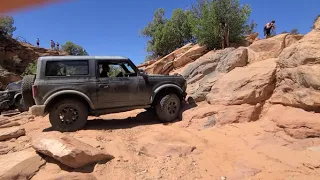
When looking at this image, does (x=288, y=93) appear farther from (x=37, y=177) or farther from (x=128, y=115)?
(x=37, y=177)

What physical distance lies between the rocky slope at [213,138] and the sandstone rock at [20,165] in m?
0.01

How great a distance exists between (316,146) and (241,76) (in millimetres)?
3048

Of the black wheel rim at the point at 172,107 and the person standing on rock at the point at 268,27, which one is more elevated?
the person standing on rock at the point at 268,27

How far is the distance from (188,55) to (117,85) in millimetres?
8238

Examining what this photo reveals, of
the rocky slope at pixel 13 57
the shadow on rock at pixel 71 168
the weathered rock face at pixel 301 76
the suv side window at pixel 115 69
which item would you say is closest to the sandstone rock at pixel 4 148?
the shadow on rock at pixel 71 168

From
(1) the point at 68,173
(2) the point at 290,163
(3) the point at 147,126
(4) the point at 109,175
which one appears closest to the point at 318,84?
(2) the point at 290,163

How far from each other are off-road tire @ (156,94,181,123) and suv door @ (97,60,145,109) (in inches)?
19.9

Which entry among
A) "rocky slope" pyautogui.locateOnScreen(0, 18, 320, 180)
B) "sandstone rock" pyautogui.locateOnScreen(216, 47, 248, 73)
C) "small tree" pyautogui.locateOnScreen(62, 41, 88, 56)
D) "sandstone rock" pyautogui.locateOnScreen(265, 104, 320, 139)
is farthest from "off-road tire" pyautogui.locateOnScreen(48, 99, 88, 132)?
"small tree" pyautogui.locateOnScreen(62, 41, 88, 56)

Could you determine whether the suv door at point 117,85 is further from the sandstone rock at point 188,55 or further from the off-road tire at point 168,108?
the sandstone rock at point 188,55

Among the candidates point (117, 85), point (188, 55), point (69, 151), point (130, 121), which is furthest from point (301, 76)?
point (188, 55)

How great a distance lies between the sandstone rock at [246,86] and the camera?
22.2 feet

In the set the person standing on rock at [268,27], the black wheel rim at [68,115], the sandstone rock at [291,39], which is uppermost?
the person standing on rock at [268,27]

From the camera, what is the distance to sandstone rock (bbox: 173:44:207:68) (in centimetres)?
1406

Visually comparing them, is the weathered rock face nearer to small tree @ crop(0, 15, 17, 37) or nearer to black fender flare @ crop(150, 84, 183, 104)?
black fender flare @ crop(150, 84, 183, 104)
